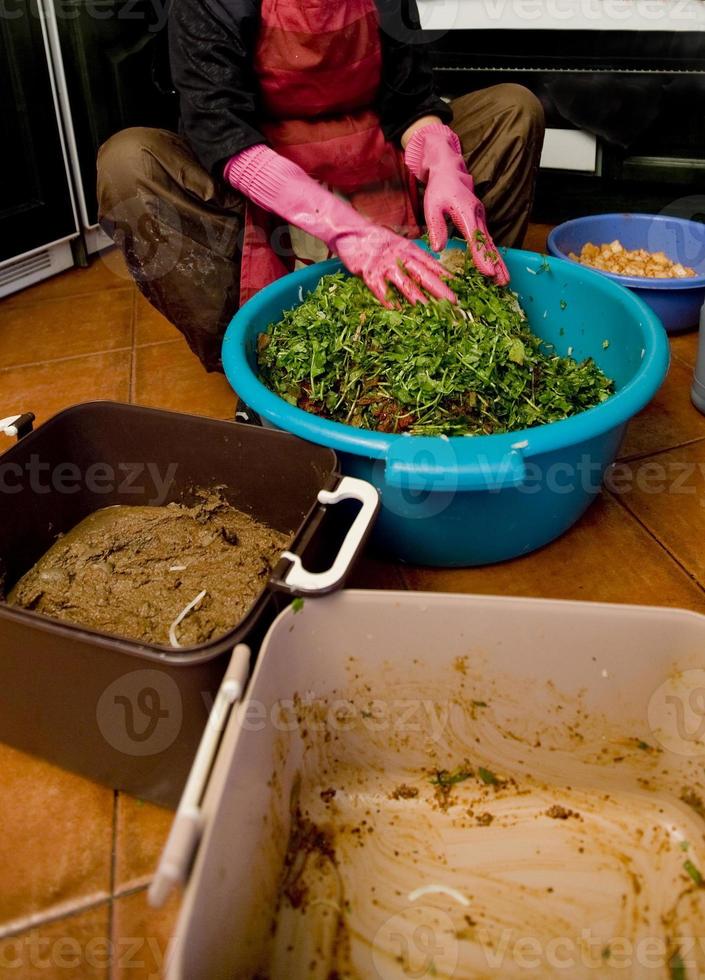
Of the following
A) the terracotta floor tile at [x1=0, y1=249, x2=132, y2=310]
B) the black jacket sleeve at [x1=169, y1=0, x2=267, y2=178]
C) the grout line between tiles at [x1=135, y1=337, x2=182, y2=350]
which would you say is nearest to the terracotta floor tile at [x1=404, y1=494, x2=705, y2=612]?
the black jacket sleeve at [x1=169, y1=0, x2=267, y2=178]

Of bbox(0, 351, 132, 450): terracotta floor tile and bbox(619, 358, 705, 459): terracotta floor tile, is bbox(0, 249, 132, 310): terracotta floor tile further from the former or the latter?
bbox(619, 358, 705, 459): terracotta floor tile

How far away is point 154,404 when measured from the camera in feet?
4.85

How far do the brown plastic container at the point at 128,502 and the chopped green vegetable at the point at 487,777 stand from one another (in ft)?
0.94

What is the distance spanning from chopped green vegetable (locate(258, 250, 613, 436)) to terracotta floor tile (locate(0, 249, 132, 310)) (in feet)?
3.41

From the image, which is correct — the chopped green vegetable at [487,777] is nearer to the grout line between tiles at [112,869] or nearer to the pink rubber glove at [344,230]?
the grout line between tiles at [112,869]

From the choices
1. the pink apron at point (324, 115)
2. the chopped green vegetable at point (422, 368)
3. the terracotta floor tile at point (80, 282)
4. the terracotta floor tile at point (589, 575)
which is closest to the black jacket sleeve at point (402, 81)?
the pink apron at point (324, 115)

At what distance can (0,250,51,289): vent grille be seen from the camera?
193 centimetres

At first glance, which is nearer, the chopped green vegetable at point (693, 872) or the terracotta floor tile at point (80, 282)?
the chopped green vegetable at point (693, 872)

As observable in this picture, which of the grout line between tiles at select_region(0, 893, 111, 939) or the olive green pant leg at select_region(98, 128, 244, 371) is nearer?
the grout line between tiles at select_region(0, 893, 111, 939)

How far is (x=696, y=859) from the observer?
746mm

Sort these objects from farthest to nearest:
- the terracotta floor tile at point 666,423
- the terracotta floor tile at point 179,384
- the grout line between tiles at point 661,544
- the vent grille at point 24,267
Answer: the vent grille at point 24,267, the terracotta floor tile at point 179,384, the terracotta floor tile at point 666,423, the grout line between tiles at point 661,544

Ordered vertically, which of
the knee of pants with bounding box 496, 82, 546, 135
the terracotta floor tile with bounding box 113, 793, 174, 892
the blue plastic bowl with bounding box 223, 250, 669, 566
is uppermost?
the knee of pants with bounding box 496, 82, 546, 135

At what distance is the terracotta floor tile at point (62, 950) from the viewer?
0.69m

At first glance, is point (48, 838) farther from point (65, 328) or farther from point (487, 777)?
point (65, 328)
